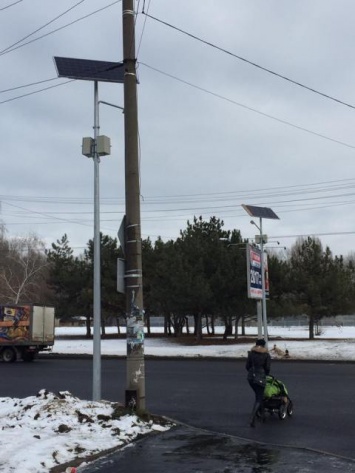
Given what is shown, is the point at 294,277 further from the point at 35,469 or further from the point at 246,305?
the point at 35,469

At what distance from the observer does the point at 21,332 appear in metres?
30.8

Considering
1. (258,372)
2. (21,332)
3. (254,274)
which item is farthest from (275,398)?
(21,332)

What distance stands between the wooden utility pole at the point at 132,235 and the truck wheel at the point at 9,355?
73.4 ft

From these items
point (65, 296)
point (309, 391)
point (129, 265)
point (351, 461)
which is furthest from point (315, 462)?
point (65, 296)

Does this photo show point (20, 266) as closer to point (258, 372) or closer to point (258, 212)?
point (258, 212)

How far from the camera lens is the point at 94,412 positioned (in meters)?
9.80

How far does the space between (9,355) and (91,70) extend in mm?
22609

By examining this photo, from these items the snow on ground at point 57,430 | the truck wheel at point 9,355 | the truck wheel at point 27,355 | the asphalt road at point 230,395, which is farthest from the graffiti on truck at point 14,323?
the snow on ground at point 57,430

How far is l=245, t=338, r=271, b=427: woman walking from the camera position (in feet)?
35.4

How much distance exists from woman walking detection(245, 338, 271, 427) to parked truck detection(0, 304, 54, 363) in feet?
70.8

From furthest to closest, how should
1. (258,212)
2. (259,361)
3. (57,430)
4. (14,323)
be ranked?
(14,323) → (258,212) → (259,361) → (57,430)

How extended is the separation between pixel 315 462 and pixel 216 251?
109 feet

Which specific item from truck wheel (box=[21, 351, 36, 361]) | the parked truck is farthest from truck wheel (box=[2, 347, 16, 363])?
truck wheel (box=[21, 351, 36, 361])

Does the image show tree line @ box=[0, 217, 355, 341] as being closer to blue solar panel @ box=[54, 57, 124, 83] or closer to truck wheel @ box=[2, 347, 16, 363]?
truck wheel @ box=[2, 347, 16, 363]
